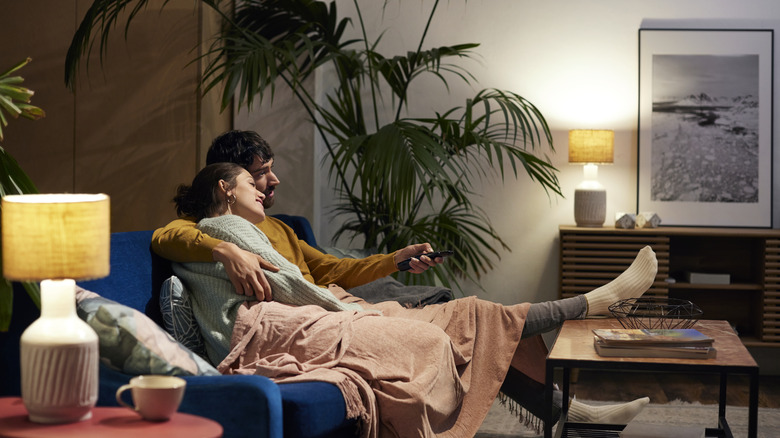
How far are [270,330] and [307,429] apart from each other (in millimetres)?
451

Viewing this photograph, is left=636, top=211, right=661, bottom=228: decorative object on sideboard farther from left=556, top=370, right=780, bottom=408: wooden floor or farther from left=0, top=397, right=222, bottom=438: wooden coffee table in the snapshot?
left=0, top=397, right=222, bottom=438: wooden coffee table

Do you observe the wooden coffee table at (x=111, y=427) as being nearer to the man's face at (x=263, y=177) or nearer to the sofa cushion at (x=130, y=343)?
the sofa cushion at (x=130, y=343)

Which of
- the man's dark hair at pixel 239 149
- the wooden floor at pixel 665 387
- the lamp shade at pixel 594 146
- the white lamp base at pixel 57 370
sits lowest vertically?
the wooden floor at pixel 665 387

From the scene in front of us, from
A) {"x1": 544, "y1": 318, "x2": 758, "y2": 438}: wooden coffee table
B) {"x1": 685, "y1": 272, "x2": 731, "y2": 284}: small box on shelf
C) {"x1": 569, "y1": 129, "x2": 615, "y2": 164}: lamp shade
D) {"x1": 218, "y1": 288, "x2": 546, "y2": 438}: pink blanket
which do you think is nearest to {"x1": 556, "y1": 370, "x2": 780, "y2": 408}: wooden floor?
{"x1": 685, "y1": 272, "x2": 731, "y2": 284}: small box on shelf

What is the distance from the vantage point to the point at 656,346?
81.5 inches

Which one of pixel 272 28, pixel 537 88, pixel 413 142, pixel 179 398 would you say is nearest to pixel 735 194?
pixel 537 88

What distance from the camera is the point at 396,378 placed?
2.16 metres

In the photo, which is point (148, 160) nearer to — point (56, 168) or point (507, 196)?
point (56, 168)

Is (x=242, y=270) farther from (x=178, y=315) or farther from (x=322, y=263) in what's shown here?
(x=322, y=263)

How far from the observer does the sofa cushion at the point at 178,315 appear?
2266mm

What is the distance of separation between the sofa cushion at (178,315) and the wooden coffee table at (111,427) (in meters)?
0.74

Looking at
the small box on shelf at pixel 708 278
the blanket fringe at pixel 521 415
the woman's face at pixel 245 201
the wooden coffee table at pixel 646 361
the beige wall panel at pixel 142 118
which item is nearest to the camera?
the wooden coffee table at pixel 646 361

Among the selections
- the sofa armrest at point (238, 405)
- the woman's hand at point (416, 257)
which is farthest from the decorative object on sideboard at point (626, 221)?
the sofa armrest at point (238, 405)

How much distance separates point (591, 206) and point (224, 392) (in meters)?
3.04
